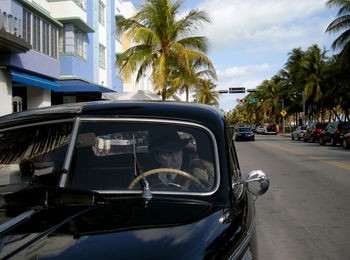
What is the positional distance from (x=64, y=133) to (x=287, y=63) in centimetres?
5756

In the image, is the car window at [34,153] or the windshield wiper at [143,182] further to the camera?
the car window at [34,153]

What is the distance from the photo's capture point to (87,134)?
2.35 m

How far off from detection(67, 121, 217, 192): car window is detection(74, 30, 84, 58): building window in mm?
19798

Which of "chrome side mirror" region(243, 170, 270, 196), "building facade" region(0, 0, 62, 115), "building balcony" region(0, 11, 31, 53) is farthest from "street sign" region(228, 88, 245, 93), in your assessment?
"chrome side mirror" region(243, 170, 270, 196)

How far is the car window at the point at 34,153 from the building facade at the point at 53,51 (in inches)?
424

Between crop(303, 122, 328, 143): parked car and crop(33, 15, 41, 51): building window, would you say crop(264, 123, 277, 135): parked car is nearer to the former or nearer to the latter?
crop(303, 122, 328, 143): parked car

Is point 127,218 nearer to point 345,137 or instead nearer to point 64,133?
point 64,133

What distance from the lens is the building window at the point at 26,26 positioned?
50.7ft

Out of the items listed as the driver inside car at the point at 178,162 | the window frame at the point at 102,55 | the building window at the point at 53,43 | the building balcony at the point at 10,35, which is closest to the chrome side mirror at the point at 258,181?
the driver inside car at the point at 178,162

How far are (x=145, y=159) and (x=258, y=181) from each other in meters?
0.86

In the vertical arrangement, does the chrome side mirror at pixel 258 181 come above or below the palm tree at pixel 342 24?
below

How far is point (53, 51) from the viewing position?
17.9 meters

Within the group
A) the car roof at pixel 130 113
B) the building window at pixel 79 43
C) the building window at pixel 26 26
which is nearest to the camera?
the car roof at pixel 130 113

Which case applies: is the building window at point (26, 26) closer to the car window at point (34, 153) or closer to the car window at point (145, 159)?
the car window at point (34, 153)
